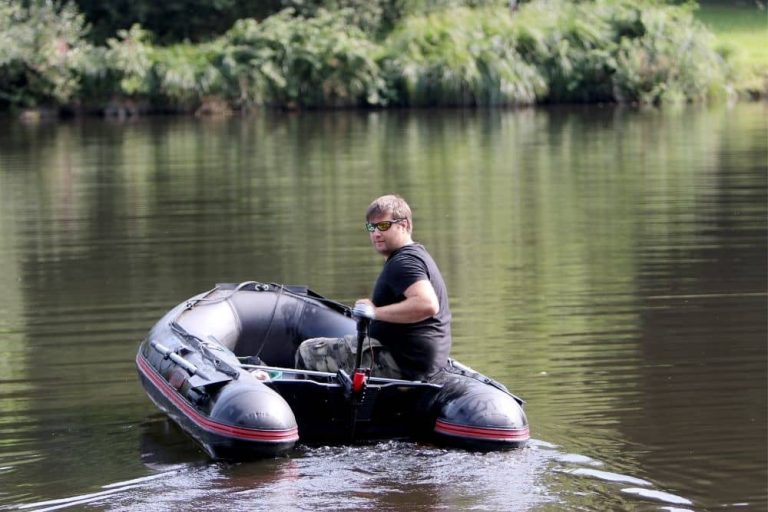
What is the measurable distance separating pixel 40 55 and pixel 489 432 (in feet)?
106

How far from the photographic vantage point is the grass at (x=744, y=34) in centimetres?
4047

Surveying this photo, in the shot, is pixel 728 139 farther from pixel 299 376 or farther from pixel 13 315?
pixel 299 376

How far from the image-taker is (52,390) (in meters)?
9.66

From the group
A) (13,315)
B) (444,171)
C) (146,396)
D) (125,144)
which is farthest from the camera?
(125,144)

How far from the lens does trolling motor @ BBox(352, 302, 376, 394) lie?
7.88 metres

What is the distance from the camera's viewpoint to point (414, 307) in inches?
314

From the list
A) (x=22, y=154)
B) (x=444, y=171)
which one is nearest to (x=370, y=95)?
(x=22, y=154)

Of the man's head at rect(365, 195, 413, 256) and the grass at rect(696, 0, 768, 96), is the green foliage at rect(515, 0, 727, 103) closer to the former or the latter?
the grass at rect(696, 0, 768, 96)

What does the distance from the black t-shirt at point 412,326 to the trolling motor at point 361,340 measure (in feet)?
0.53

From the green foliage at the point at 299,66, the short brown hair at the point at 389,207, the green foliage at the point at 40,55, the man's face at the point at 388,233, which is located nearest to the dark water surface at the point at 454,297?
the man's face at the point at 388,233

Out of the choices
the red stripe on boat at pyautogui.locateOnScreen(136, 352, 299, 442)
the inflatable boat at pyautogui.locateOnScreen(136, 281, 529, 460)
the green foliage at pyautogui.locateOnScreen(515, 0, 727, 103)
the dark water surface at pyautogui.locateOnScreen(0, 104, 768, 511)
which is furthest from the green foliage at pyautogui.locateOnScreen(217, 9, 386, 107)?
the red stripe on boat at pyautogui.locateOnScreen(136, 352, 299, 442)

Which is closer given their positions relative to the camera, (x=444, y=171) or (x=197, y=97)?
(x=444, y=171)

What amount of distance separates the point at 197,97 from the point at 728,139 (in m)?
16.7

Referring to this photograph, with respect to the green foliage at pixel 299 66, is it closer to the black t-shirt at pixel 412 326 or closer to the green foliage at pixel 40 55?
the green foliage at pixel 40 55
